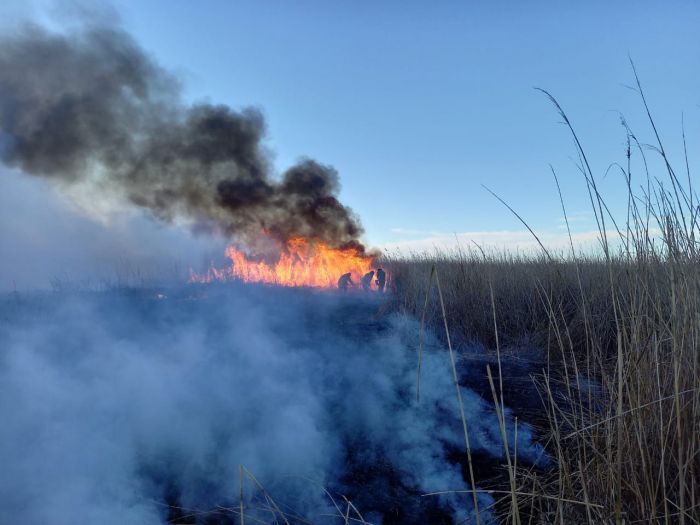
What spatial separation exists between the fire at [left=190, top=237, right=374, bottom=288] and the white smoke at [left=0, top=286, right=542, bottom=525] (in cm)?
682

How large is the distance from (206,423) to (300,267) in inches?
385

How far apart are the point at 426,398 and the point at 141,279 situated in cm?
740

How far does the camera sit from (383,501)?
2600 millimetres

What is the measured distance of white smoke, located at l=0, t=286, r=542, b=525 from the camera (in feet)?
8.30

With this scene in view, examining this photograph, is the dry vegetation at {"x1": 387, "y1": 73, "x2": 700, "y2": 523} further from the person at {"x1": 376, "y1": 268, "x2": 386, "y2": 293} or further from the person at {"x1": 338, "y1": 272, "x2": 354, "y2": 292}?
the person at {"x1": 338, "y1": 272, "x2": 354, "y2": 292}

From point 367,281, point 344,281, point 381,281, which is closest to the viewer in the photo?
point 381,281

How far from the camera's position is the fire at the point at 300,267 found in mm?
11695

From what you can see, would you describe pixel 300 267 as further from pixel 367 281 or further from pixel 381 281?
pixel 381 281

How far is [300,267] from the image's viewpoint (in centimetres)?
1288

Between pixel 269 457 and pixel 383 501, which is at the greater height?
pixel 269 457

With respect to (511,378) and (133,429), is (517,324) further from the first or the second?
(133,429)

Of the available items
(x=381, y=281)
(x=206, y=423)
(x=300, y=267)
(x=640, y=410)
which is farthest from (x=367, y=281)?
(x=640, y=410)

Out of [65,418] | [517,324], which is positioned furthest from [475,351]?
[65,418]

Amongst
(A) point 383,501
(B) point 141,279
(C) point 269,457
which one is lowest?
(A) point 383,501
